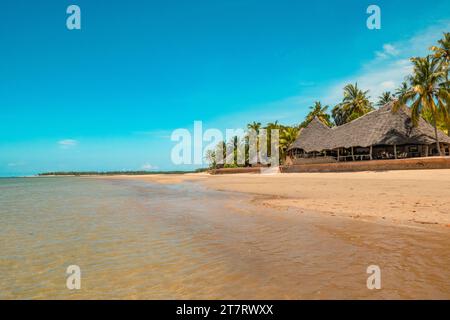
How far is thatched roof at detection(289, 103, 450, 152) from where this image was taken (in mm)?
28362

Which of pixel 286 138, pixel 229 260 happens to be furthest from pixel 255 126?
pixel 229 260

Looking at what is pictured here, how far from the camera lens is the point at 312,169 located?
29531 millimetres

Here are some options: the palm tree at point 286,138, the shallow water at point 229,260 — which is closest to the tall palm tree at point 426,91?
the palm tree at point 286,138

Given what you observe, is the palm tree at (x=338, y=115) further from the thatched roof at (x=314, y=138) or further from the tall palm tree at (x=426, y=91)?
Result: the tall palm tree at (x=426, y=91)

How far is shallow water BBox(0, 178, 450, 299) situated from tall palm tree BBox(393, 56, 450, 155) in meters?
25.8

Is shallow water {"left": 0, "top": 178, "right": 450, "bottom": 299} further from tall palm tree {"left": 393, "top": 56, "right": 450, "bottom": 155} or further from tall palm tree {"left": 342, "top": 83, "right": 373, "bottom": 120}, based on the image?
tall palm tree {"left": 342, "top": 83, "right": 373, "bottom": 120}
